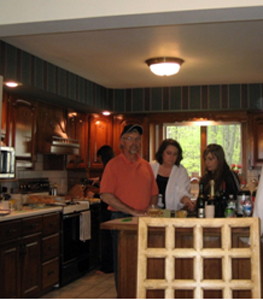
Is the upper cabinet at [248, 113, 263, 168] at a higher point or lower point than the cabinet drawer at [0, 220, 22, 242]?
higher

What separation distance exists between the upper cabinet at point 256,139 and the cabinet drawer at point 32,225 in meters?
3.34

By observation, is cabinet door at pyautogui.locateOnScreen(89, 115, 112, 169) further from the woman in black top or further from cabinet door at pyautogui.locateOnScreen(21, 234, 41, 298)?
the woman in black top

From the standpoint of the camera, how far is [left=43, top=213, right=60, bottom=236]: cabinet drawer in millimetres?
4719

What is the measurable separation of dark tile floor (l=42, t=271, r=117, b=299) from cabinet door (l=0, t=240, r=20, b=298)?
61cm

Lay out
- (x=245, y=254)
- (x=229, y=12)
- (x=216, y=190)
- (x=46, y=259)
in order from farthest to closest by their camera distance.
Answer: (x=46, y=259) < (x=216, y=190) < (x=229, y=12) < (x=245, y=254)

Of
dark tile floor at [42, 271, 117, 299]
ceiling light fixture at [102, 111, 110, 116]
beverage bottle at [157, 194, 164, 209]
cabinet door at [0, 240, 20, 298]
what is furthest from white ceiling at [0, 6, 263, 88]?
dark tile floor at [42, 271, 117, 299]

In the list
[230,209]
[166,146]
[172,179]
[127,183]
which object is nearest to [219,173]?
[172,179]

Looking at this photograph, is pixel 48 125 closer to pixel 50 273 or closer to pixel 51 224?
pixel 51 224

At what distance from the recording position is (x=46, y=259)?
4.74m

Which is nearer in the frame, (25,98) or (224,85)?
(25,98)

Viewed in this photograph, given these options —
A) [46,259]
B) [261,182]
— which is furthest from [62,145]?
[261,182]

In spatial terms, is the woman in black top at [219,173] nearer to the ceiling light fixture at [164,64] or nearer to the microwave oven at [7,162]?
the ceiling light fixture at [164,64]

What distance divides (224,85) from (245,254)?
4955 millimetres

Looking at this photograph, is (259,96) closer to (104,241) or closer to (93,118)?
(93,118)
